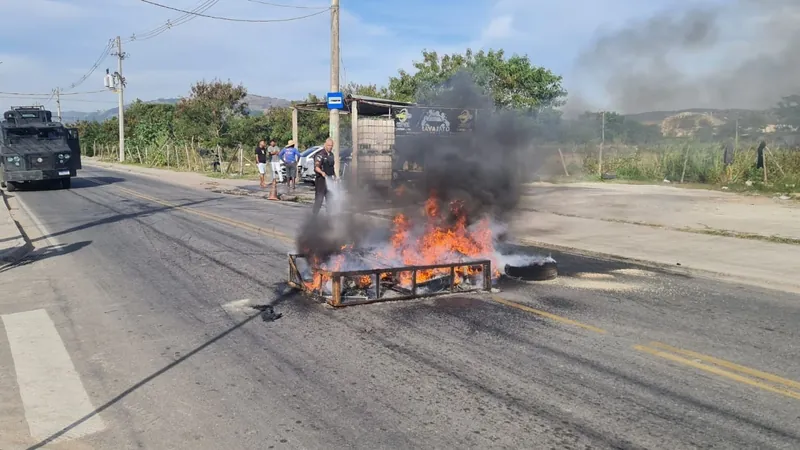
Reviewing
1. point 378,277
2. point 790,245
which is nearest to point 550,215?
point 790,245

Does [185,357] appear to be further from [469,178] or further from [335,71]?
[335,71]

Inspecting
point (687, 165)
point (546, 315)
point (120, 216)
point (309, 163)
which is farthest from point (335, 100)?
point (687, 165)

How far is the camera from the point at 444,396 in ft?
14.1

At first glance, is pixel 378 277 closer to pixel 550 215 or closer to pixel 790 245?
pixel 790 245

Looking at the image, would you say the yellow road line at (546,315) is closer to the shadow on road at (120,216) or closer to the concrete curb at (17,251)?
the concrete curb at (17,251)

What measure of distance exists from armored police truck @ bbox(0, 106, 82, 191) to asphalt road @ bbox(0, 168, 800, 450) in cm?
1601

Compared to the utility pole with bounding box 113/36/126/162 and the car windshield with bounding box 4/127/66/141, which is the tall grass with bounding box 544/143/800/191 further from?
the utility pole with bounding box 113/36/126/162

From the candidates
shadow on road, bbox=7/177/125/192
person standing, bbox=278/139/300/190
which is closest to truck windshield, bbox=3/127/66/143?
shadow on road, bbox=7/177/125/192

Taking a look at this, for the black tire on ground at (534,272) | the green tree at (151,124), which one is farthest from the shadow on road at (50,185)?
the black tire on ground at (534,272)

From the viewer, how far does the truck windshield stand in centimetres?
2245

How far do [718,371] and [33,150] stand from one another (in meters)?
24.3

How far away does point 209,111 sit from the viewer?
4262 centimetres

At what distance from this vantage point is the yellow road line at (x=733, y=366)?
461 cm

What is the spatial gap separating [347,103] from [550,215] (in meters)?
7.45
